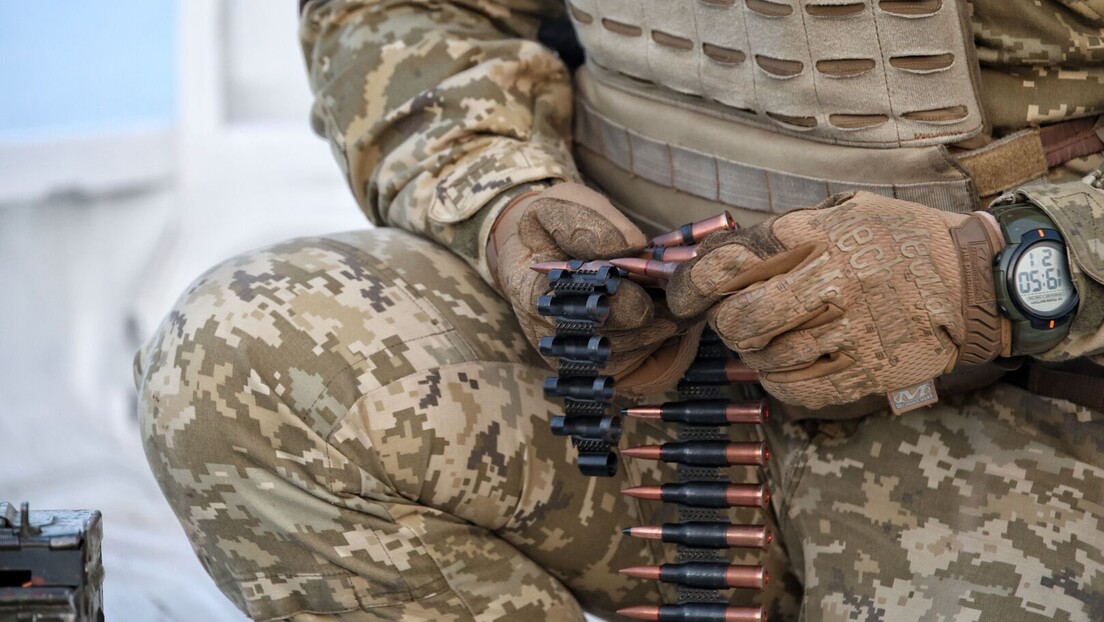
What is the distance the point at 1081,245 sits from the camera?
121 cm

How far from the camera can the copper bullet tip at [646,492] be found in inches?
58.2

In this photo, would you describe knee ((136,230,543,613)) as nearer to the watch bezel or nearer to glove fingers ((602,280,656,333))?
glove fingers ((602,280,656,333))

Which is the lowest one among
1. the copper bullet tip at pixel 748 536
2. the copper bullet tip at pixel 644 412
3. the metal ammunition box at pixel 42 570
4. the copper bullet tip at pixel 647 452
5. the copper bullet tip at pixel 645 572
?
the copper bullet tip at pixel 645 572

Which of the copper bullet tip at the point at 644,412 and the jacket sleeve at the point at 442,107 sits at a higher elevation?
the jacket sleeve at the point at 442,107

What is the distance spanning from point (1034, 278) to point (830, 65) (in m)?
0.36

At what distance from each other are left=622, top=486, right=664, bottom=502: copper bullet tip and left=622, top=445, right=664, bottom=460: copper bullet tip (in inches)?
1.5

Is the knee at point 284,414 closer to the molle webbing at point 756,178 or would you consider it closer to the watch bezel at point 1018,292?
the molle webbing at point 756,178

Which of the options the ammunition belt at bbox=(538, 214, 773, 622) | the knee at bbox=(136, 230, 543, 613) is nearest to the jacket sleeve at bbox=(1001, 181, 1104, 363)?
the ammunition belt at bbox=(538, 214, 773, 622)

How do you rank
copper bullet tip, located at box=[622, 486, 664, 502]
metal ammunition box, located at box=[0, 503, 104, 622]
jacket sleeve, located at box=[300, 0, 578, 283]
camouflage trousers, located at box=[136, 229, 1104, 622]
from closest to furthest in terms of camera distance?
metal ammunition box, located at box=[0, 503, 104, 622] → camouflage trousers, located at box=[136, 229, 1104, 622] → copper bullet tip, located at box=[622, 486, 664, 502] → jacket sleeve, located at box=[300, 0, 578, 283]

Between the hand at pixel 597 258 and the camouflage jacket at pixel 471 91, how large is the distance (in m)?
0.13

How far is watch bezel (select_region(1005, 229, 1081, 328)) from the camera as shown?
121 cm

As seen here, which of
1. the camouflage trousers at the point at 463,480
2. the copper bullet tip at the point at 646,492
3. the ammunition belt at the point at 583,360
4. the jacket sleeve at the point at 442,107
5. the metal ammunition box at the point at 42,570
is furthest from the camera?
the jacket sleeve at the point at 442,107

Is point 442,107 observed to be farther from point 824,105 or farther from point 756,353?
point 756,353

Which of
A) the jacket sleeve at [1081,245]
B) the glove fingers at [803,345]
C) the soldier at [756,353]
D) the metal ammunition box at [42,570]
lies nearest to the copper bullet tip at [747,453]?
the soldier at [756,353]
